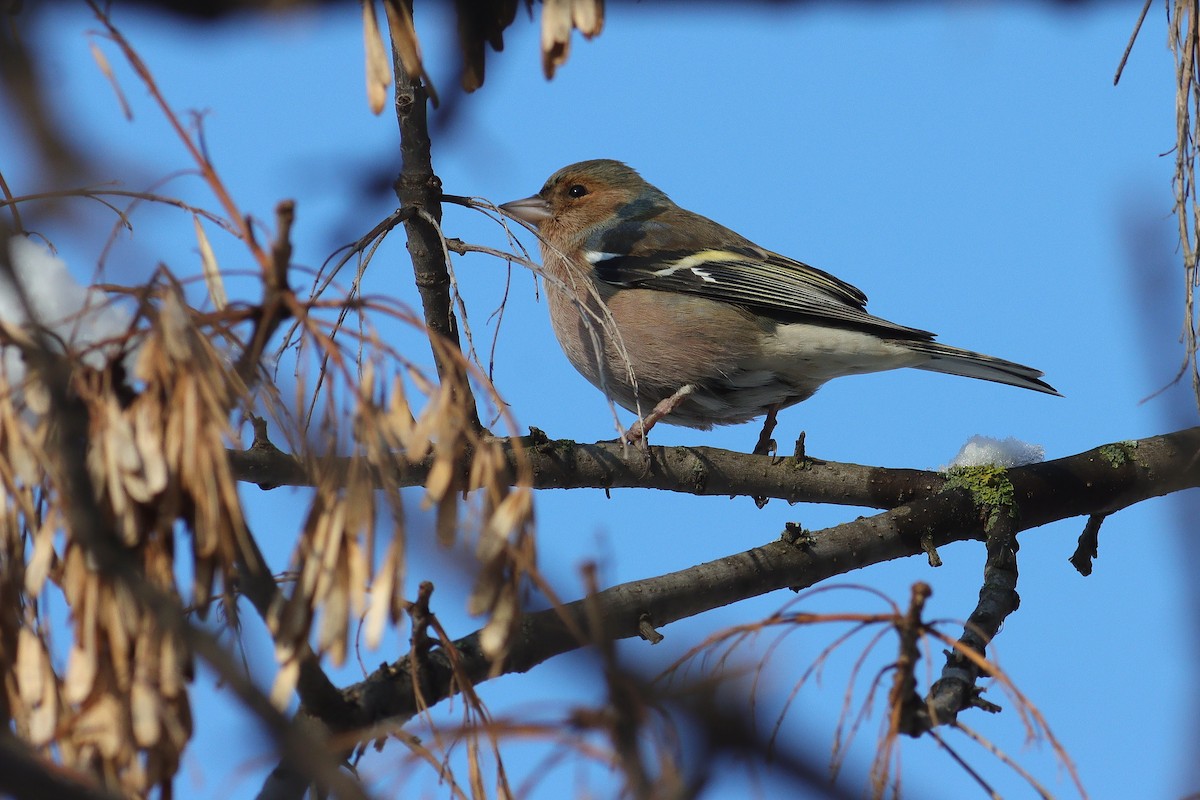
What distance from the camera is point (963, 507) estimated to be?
4906 mm

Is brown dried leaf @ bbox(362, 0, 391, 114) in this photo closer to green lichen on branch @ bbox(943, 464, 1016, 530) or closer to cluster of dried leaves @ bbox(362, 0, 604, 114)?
cluster of dried leaves @ bbox(362, 0, 604, 114)

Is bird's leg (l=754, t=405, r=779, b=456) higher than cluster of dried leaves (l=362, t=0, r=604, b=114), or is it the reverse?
bird's leg (l=754, t=405, r=779, b=456)

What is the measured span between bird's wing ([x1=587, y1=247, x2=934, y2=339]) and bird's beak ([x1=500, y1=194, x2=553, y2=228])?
736 millimetres

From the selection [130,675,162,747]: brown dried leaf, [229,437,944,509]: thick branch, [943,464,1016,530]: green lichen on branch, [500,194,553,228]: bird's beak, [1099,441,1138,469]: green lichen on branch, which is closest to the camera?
[130,675,162,747]: brown dried leaf

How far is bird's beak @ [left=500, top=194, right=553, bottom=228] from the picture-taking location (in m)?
8.12

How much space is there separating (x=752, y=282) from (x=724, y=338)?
0.58 m

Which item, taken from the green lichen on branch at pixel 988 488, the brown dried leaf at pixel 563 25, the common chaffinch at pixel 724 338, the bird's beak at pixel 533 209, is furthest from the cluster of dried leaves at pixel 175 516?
the bird's beak at pixel 533 209

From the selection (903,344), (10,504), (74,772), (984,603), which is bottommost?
(74,772)

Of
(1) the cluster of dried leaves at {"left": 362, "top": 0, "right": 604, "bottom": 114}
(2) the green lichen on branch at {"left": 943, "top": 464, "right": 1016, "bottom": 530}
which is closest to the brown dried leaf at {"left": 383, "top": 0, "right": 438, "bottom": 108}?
(1) the cluster of dried leaves at {"left": 362, "top": 0, "right": 604, "bottom": 114}

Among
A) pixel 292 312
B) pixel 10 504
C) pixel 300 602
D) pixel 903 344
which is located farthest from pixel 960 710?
pixel 903 344

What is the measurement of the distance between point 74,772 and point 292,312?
82 cm

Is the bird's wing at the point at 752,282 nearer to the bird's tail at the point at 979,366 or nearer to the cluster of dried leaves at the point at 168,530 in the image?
the bird's tail at the point at 979,366

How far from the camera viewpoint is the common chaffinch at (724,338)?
6.58 metres

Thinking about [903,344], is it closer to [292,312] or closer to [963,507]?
[963,507]
